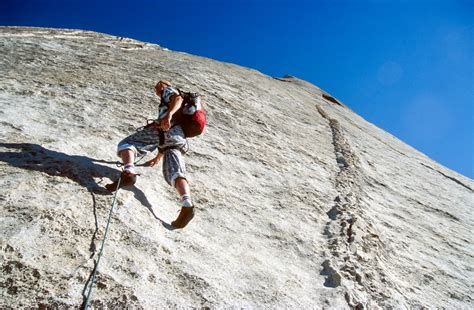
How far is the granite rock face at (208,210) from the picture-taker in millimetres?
2705

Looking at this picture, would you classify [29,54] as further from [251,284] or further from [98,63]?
[251,284]

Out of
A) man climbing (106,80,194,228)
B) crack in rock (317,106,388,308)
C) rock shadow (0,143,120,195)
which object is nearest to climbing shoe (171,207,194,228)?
man climbing (106,80,194,228)

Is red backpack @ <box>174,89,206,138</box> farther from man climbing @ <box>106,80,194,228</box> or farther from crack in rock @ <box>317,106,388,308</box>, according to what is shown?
crack in rock @ <box>317,106,388,308</box>

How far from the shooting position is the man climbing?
3.43 m

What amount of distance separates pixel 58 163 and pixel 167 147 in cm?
94

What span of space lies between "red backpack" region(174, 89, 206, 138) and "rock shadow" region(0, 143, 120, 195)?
0.76 m

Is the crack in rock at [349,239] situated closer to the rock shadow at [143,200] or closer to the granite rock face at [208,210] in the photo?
the granite rock face at [208,210]

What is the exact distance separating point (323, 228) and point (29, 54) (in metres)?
5.08

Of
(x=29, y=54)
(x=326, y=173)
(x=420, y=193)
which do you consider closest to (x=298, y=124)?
(x=326, y=173)

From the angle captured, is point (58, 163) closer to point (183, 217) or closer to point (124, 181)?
point (124, 181)

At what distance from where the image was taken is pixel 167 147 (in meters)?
3.82

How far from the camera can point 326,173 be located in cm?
569

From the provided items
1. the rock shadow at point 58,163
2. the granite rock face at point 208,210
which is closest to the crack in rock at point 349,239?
the granite rock face at point 208,210

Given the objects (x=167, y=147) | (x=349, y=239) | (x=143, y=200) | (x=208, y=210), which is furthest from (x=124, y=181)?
(x=349, y=239)
